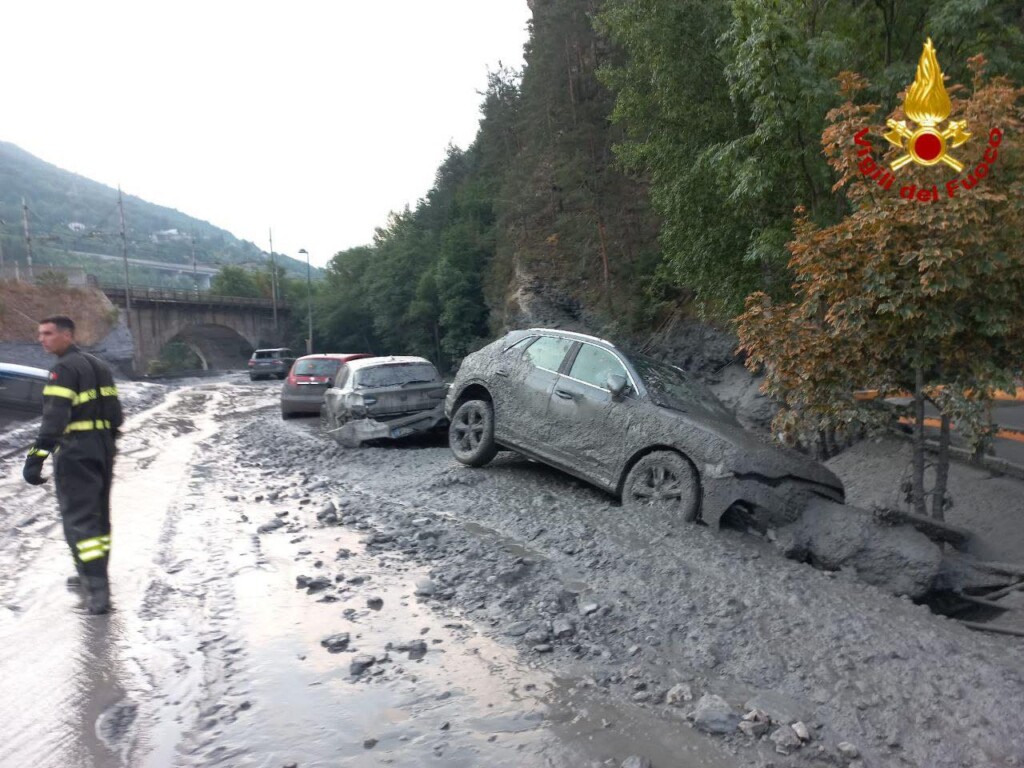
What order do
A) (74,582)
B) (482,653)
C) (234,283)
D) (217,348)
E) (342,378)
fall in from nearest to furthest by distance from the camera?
(482,653)
(74,582)
(342,378)
(217,348)
(234,283)

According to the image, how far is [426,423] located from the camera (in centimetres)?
1151

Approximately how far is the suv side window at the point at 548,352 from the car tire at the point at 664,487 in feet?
5.51

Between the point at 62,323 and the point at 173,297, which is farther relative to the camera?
the point at 173,297

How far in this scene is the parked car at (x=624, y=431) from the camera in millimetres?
6086

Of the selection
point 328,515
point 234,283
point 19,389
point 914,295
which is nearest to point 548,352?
point 328,515

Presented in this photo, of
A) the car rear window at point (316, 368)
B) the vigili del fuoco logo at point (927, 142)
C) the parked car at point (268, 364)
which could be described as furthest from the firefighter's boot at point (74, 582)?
the parked car at point (268, 364)

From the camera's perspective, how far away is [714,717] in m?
3.51

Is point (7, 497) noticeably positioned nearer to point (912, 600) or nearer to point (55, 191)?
point (912, 600)

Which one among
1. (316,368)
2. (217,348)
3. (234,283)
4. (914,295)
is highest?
(234,283)

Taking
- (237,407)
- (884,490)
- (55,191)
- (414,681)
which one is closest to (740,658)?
(414,681)

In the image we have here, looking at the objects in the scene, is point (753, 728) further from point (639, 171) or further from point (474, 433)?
point (639, 171)

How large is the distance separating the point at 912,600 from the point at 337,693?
4.28m

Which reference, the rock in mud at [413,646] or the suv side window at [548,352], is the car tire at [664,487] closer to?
the suv side window at [548,352]

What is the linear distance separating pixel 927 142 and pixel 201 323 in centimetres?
7057
